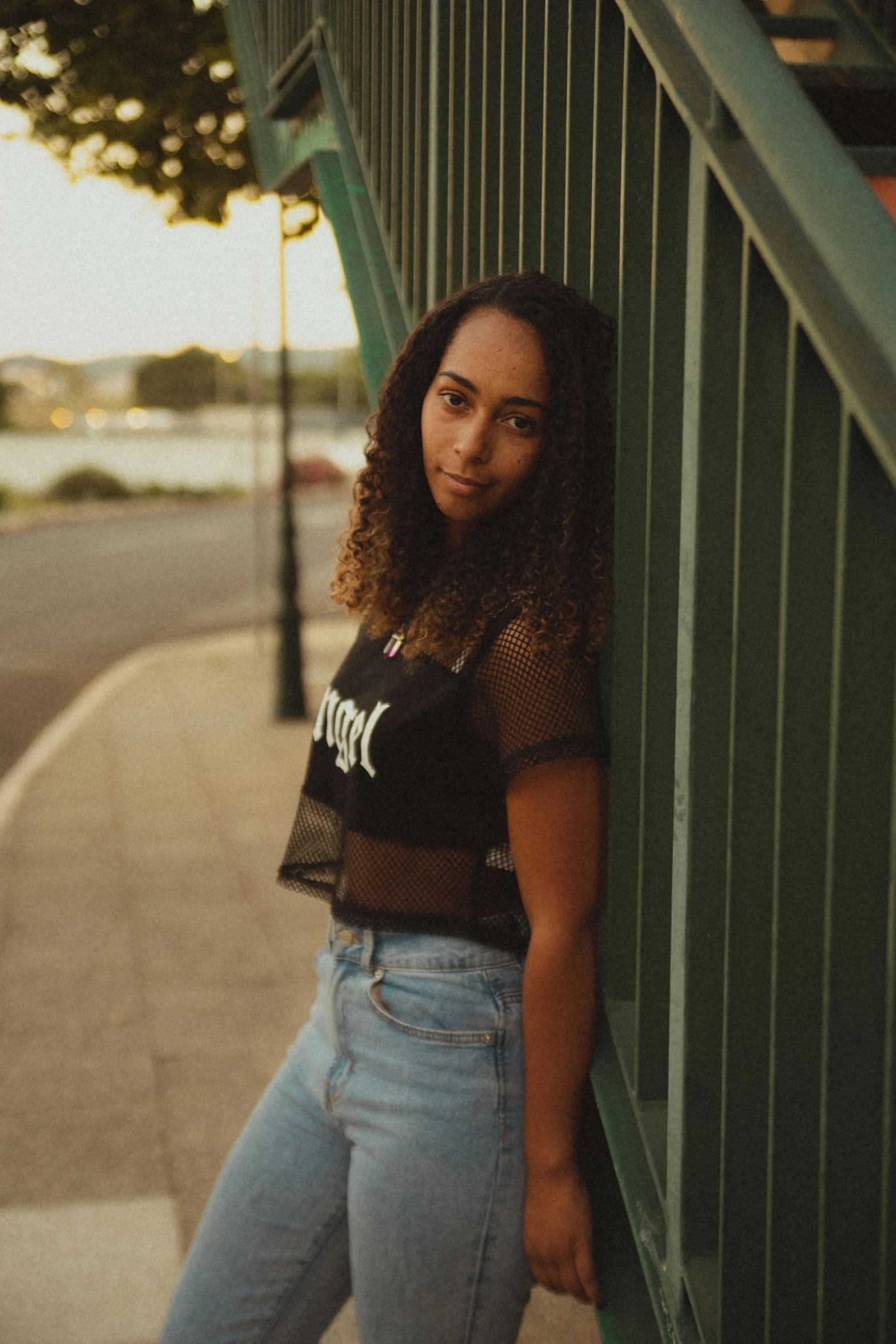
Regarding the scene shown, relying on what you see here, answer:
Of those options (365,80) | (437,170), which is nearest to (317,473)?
(365,80)

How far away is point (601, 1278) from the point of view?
6.29 feet

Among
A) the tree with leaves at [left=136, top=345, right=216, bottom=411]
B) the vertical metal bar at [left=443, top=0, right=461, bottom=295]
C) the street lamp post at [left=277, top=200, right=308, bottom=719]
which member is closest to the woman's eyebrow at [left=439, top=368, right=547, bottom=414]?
Result: the vertical metal bar at [left=443, top=0, right=461, bottom=295]

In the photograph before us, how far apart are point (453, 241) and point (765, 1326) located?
1.94m

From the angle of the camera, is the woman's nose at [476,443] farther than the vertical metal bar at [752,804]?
Yes

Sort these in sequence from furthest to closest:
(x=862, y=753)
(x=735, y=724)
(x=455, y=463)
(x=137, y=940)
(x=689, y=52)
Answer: (x=137, y=940)
(x=455, y=463)
(x=689, y=52)
(x=735, y=724)
(x=862, y=753)

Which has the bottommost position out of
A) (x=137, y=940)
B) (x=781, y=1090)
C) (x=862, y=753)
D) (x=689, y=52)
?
(x=137, y=940)

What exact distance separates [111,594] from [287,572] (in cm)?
1248

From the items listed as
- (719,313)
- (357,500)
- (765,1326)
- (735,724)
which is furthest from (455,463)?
(765,1326)

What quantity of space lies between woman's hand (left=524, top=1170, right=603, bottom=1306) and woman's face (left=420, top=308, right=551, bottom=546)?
88 centimetres

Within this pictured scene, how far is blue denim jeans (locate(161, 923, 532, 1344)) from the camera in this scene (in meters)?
1.81

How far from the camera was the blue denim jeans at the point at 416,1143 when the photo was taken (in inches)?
71.4

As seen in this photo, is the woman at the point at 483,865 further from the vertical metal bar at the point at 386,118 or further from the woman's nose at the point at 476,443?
the vertical metal bar at the point at 386,118

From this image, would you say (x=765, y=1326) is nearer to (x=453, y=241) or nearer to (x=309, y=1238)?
(x=309, y=1238)

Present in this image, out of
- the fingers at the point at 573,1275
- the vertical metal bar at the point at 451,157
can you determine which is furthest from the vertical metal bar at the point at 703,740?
the vertical metal bar at the point at 451,157
